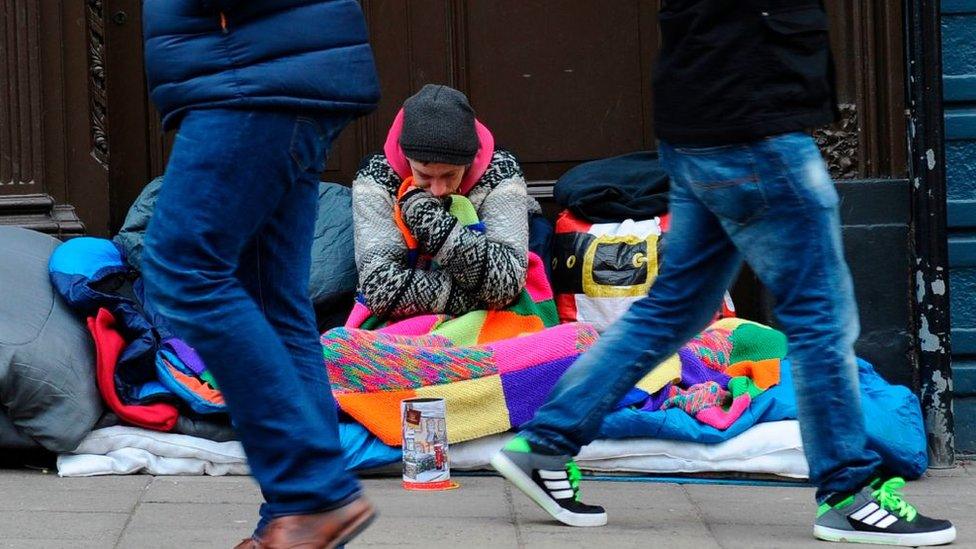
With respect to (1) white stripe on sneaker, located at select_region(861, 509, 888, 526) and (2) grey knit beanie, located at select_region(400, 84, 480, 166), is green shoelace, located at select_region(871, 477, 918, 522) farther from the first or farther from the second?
(2) grey knit beanie, located at select_region(400, 84, 480, 166)

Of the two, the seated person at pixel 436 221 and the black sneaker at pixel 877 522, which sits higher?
the seated person at pixel 436 221

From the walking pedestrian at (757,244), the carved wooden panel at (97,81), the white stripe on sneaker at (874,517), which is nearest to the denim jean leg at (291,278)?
Answer: the walking pedestrian at (757,244)

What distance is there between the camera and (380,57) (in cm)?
527

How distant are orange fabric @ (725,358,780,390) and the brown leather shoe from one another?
2105mm

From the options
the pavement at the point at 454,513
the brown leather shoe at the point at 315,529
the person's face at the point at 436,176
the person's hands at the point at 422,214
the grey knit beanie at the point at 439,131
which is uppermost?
the grey knit beanie at the point at 439,131

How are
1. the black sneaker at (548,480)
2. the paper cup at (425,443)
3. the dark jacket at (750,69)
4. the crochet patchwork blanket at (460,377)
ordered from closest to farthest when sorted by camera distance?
the dark jacket at (750,69), the black sneaker at (548,480), the paper cup at (425,443), the crochet patchwork blanket at (460,377)

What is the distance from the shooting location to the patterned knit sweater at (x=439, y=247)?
173 inches

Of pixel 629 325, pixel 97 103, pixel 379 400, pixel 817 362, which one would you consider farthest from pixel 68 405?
pixel 817 362

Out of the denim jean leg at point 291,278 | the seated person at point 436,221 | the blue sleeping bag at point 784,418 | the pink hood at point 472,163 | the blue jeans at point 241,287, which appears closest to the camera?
Result: the blue jeans at point 241,287

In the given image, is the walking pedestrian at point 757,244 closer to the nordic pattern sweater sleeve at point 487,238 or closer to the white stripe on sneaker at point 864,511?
the white stripe on sneaker at point 864,511

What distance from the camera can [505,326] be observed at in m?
4.53

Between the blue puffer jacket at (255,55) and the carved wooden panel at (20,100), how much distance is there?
2530 mm

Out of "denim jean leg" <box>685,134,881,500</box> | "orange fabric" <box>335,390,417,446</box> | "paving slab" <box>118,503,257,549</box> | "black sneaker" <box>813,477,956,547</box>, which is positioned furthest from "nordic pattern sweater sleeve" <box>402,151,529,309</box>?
"black sneaker" <box>813,477,956,547</box>

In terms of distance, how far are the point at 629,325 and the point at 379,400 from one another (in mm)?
1159
